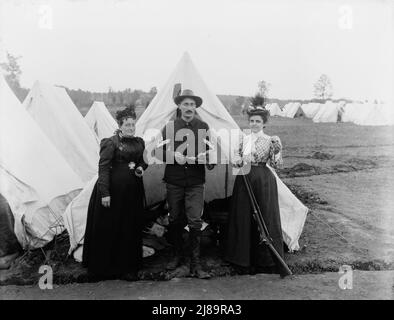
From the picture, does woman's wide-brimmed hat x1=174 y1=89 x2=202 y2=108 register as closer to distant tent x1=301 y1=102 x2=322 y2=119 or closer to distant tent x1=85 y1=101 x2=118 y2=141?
distant tent x1=85 y1=101 x2=118 y2=141

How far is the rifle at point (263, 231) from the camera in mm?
3788

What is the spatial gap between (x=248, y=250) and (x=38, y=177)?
2757mm

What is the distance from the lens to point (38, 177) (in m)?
4.71

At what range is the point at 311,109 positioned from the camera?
26.5m

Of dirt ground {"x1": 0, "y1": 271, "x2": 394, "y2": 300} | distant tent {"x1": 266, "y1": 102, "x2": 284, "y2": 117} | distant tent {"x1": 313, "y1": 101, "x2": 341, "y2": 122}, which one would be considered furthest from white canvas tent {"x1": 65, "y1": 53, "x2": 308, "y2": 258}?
distant tent {"x1": 266, "y1": 102, "x2": 284, "y2": 117}

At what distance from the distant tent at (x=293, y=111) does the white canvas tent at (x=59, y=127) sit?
72.7 feet

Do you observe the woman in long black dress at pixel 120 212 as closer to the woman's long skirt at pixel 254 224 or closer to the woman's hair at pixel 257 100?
the woman's long skirt at pixel 254 224

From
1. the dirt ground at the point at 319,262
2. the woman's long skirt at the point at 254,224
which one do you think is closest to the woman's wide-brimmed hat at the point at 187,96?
the woman's long skirt at the point at 254,224

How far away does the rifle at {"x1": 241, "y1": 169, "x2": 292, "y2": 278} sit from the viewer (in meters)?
3.79

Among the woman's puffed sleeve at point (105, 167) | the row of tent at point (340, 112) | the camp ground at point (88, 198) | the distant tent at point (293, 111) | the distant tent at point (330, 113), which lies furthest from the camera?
the distant tent at point (293, 111)

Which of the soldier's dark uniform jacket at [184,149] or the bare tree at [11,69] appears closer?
the soldier's dark uniform jacket at [184,149]

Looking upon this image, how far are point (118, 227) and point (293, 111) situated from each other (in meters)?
25.0

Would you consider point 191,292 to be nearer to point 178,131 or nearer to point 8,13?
point 178,131
